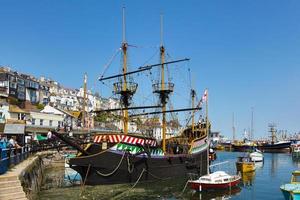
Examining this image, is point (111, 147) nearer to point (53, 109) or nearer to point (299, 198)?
point (299, 198)

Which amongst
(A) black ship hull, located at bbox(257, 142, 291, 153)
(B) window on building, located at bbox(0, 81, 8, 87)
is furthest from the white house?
(A) black ship hull, located at bbox(257, 142, 291, 153)

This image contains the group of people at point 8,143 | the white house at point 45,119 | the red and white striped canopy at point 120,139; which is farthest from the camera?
the white house at point 45,119

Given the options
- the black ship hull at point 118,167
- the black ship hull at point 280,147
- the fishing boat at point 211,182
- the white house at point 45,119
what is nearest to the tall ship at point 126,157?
the black ship hull at point 118,167

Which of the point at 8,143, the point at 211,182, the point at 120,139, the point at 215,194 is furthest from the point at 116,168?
the point at 8,143

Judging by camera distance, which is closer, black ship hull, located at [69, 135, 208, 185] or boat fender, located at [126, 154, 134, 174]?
black ship hull, located at [69, 135, 208, 185]

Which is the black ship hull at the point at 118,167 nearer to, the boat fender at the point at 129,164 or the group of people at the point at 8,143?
the boat fender at the point at 129,164

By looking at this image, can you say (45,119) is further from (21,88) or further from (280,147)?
(280,147)

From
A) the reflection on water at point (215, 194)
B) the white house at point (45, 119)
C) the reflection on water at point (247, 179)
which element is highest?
the white house at point (45, 119)

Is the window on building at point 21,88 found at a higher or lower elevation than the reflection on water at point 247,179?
higher

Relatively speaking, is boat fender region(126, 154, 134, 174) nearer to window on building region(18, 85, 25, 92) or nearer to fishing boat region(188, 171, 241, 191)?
fishing boat region(188, 171, 241, 191)

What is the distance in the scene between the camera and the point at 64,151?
66.2 meters

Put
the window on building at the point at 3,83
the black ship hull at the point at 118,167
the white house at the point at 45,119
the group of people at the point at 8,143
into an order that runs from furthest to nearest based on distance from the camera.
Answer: the window on building at the point at 3,83 < the white house at the point at 45,119 < the black ship hull at the point at 118,167 < the group of people at the point at 8,143

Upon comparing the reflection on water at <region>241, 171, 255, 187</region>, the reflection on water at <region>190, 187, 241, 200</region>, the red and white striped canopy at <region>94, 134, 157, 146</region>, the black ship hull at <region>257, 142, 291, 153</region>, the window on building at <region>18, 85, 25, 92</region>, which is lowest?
the black ship hull at <region>257, 142, 291, 153</region>

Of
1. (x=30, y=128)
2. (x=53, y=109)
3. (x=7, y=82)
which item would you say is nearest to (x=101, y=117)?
(x=53, y=109)
